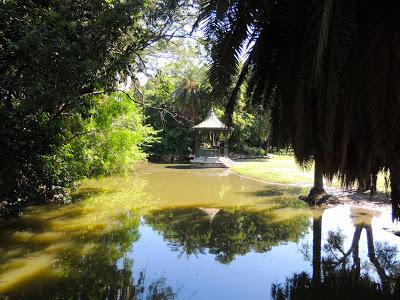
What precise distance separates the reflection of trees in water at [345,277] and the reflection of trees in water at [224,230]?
1.40 m

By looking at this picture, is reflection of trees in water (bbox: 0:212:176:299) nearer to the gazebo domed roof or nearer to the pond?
the pond

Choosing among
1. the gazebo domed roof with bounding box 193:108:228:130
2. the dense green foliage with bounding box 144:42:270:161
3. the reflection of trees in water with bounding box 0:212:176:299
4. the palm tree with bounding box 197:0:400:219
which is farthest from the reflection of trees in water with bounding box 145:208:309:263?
the dense green foliage with bounding box 144:42:270:161

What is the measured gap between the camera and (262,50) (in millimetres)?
4230

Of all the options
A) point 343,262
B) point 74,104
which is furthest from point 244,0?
point 343,262

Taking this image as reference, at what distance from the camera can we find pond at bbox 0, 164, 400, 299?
7223 millimetres

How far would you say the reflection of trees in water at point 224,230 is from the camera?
9984 millimetres

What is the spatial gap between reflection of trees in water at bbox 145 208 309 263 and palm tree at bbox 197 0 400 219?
5.84 metres

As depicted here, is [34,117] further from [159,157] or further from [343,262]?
[159,157]

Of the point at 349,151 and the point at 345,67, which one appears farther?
the point at 349,151

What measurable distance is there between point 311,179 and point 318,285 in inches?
562

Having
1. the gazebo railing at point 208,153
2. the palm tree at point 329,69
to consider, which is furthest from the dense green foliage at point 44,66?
the gazebo railing at point 208,153

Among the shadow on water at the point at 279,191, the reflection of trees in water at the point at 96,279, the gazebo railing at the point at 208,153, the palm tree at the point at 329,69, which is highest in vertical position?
the palm tree at the point at 329,69

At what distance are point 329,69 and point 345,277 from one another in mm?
5797

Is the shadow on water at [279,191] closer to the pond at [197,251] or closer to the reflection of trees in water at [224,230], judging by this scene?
the pond at [197,251]
